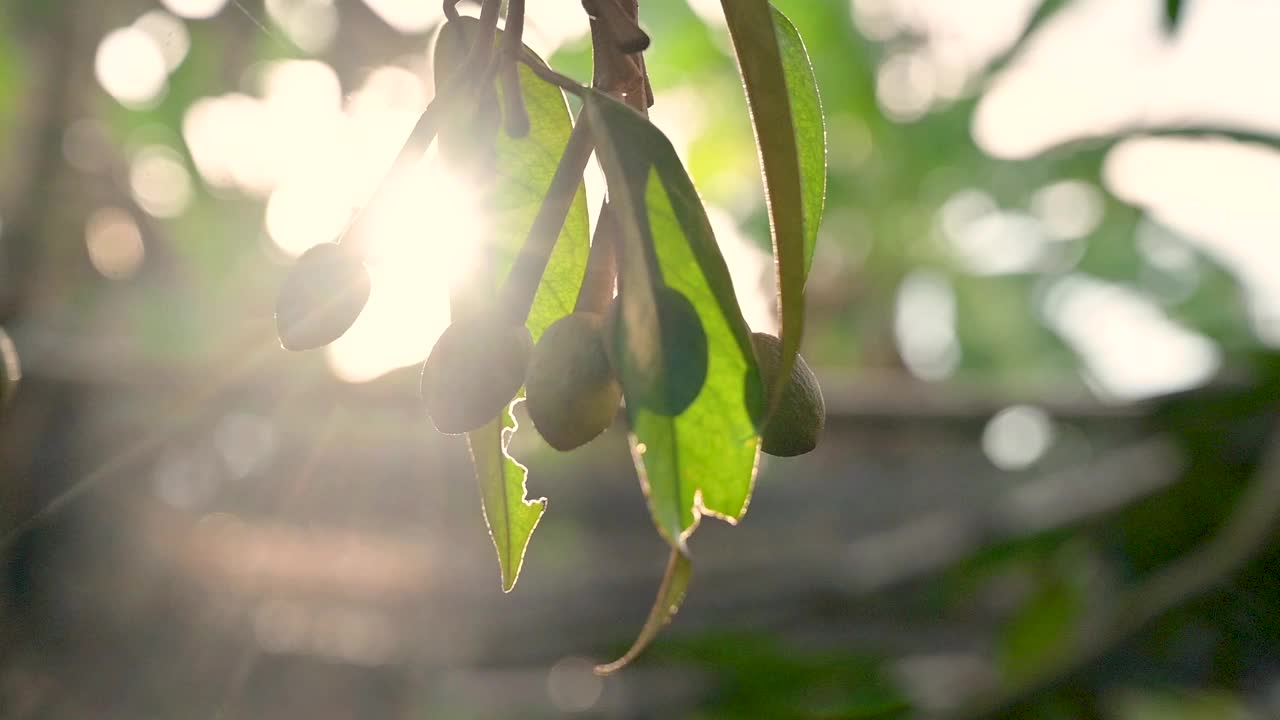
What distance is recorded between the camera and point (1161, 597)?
180 centimetres

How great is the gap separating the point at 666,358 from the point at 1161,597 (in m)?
1.71

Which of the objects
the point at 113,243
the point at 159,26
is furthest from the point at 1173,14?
the point at 113,243

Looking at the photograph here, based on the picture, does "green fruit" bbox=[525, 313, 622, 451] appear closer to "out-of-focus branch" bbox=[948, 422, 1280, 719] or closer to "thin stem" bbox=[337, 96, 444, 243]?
"thin stem" bbox=[337, 96, 444, 243]

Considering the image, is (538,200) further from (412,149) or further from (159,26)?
(159,26)

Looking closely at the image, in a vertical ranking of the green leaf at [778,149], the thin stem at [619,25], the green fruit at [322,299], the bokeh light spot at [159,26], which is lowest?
the bokeh light spot at [159,26]

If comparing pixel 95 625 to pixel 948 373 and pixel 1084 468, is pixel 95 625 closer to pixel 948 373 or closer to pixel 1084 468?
pixel 1084 468

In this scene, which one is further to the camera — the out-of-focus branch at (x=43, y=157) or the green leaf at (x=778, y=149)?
the out-of-focus branch at (x=43, y=157)

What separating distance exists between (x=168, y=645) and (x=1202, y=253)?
3.21m

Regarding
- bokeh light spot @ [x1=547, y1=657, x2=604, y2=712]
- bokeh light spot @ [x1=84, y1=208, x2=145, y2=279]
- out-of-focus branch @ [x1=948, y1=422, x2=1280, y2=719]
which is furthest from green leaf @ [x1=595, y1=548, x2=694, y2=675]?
bokeh light spot @ [x1=84, y1=208, x2=145, y2=279]

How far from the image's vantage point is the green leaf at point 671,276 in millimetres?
368

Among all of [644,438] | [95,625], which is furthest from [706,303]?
[95,625]

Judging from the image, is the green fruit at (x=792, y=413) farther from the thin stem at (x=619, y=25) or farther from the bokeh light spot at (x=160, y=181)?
the bokeh light spot at (x=160, y=181)

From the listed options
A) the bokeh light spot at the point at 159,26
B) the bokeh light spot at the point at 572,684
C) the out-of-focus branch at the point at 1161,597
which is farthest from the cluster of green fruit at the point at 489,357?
the bokeh light spot at the point at 572,684

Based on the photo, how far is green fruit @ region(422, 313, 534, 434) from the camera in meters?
0.39
